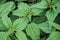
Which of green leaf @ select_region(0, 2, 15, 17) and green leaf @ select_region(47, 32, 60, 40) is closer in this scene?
A: green leaf @ select_region(47, 32, 60, 40)

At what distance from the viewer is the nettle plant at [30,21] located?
5.33ft

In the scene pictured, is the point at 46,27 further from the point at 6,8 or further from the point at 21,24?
the point at 6,8

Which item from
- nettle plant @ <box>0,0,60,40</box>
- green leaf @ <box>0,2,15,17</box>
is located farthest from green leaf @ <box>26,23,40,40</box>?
green leaf @ <box>0,2,15,17</box>

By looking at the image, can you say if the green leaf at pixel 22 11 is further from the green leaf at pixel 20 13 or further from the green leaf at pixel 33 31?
the green leaf at pixel 33 31

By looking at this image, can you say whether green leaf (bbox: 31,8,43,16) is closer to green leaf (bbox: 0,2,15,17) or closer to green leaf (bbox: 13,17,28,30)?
green leaf (bbox: 13,17,28,30)

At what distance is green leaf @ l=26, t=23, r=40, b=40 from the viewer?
1.63 m

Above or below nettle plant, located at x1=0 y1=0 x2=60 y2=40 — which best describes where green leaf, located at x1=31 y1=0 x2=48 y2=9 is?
above

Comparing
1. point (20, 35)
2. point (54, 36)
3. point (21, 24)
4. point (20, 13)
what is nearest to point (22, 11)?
point (20, 13)

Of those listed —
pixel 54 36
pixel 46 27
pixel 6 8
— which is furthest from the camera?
pixel 6 8

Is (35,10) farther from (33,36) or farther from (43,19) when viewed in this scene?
(33,36)

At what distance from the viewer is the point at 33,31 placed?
1.66 metres

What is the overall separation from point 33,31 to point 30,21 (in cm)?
14

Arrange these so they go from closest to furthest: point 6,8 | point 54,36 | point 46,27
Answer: point 54,36
point 46,27
point 6,8

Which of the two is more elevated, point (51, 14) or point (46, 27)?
point (51, 14)
